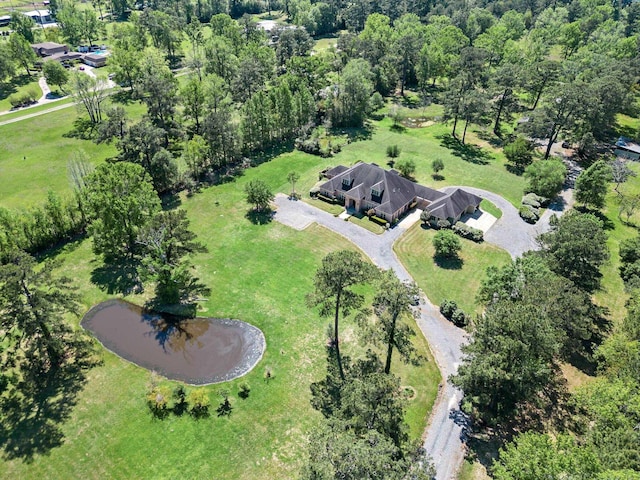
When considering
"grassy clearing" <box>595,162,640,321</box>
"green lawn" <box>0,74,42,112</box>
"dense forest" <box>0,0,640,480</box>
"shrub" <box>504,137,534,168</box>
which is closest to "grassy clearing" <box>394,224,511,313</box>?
"dense forest" <box>0,0,640,480</box>

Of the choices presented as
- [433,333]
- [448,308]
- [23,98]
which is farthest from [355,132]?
[23,98]

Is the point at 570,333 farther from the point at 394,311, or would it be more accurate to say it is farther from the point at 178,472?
the point at 178,472

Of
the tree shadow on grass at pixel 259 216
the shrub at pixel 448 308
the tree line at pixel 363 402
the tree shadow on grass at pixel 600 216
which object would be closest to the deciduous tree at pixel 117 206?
the tree shadow on grass at pixel 259 216

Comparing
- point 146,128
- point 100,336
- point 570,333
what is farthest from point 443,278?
point 146,128

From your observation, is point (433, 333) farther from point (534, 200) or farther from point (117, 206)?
point (117, 206)

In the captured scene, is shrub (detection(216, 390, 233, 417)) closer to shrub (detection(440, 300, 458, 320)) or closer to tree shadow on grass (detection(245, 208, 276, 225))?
shrub (detection(440, 300, 458, 320))

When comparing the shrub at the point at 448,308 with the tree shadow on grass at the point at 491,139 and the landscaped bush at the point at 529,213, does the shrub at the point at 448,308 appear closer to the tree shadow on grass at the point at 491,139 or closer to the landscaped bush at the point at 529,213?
the landscaped bush at the point at 529,213

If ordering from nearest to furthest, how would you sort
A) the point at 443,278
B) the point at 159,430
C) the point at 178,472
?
the point at 178,472 < the point at 159,430 < the point at 443,278
